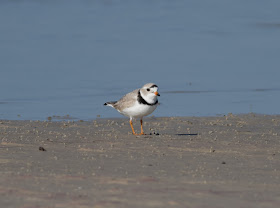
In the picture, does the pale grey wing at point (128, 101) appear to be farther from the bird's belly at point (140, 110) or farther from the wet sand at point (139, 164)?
the wet sand at point (139, 164)

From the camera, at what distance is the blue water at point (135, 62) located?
16.6m

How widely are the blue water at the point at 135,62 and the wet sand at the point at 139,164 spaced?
108 inches

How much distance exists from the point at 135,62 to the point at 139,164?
41.1ft

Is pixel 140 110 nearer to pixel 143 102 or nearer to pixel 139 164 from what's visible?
pixel 143 102

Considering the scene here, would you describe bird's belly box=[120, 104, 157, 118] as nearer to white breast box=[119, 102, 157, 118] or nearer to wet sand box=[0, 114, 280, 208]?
white breast box=[119, 102, 157, 118]

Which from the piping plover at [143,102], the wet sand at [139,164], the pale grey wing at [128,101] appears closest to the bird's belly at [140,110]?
the piping plover at [143,102]

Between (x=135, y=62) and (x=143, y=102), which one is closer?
(x=143, y=102)

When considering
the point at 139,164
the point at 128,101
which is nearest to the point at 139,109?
the point at 128,101

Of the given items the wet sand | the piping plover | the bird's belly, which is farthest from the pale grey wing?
the wet sand

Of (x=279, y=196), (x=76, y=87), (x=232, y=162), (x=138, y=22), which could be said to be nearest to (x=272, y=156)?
(x=232, y=162)

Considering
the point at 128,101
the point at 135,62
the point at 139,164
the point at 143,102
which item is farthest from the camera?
the point at 135,62

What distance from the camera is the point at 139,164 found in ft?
28.7

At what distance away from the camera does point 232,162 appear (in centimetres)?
927

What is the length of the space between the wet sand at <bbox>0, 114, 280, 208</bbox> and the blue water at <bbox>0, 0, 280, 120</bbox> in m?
2.74
